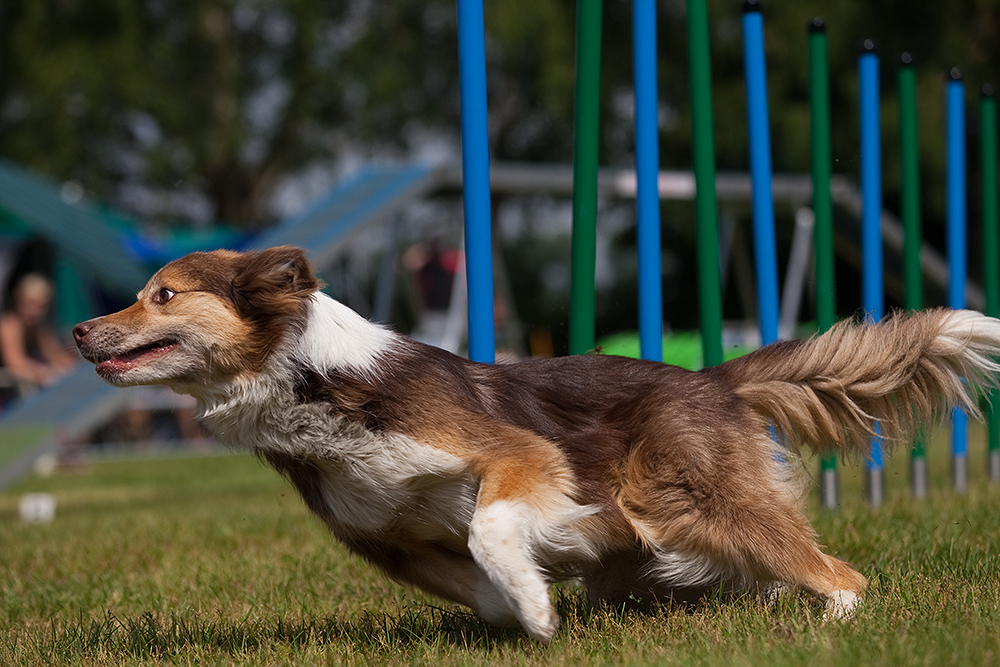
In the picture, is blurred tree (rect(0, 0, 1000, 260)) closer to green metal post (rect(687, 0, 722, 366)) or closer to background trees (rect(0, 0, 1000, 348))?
background trees (rect(0, 0, 1000, 348))

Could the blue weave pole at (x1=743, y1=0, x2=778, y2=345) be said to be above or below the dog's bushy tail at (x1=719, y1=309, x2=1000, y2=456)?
above

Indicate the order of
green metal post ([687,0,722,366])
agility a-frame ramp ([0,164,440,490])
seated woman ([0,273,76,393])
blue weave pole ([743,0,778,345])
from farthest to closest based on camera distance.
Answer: seated woman ([0,273,76,393]) < agility a-frame ramp ([0,164,440,490]) < blue weave pole ([743,0,778,345]) < green metal post ([687,0,722,366])

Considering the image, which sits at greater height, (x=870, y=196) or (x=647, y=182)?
(x=647, y=182)

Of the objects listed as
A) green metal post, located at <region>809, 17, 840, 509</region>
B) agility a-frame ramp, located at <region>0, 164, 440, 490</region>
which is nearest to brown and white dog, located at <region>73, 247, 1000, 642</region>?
agility a-frame ramp, located at <region>0, 164, 440, 490</region>

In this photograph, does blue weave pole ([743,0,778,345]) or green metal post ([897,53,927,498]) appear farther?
green metal post ([897,53,927,498])

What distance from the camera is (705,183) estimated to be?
17.4 feet

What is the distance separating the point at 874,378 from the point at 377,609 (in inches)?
81.6

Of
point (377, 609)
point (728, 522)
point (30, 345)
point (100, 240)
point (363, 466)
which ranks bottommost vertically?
point (30, 345)

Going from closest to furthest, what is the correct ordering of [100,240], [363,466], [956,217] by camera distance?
[363,466]
[956,217]
[100,240]

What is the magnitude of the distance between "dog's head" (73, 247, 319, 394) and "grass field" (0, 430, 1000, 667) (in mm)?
916

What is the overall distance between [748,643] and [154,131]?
24290 mm

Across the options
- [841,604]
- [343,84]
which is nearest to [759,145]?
[841,604]

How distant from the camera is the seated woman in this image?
42.9 ft

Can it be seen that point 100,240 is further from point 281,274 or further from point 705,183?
point 281,274
